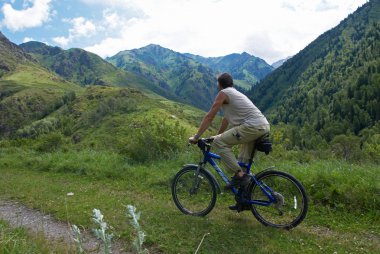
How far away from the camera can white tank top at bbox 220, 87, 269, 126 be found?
8.15 metres

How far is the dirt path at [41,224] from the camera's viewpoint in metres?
7.59

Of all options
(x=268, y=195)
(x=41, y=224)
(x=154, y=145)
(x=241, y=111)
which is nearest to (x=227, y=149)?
(x=241, y=111)

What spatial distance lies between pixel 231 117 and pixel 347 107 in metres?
163

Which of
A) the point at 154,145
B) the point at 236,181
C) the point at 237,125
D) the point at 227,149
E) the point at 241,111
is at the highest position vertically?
the point at 241,111

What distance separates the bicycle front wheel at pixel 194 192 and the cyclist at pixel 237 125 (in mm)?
807

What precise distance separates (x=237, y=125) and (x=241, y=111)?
0.33 metres

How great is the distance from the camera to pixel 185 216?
9.37 metres

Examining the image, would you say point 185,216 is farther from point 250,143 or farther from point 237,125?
point 237,125

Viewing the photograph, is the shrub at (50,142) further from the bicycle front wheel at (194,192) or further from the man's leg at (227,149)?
the man's leg at (227,149)

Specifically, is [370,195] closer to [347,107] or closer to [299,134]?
[299,134]

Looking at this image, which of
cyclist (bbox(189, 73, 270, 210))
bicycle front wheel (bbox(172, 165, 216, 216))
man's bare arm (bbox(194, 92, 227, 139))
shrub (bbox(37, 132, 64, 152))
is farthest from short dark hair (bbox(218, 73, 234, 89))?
shrub (bbox(37, 132, 64, 152))

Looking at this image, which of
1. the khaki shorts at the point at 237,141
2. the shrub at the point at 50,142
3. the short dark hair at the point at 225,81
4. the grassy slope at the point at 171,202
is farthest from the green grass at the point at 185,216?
the shrub at the point at 50,142

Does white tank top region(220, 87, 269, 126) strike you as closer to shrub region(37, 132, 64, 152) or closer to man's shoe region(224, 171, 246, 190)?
man's shoe region(224, 171, 246, 190)

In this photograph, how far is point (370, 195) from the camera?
9.55 meters
